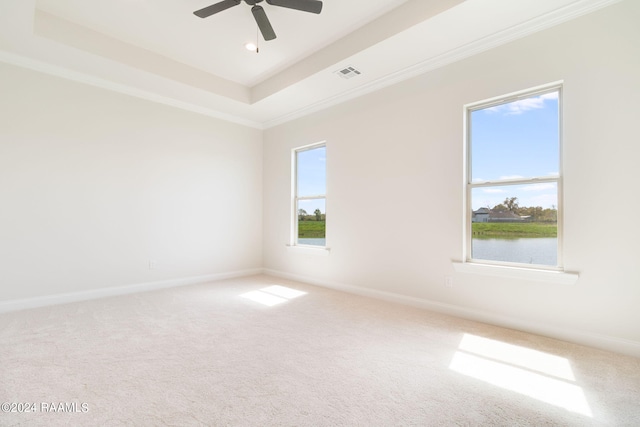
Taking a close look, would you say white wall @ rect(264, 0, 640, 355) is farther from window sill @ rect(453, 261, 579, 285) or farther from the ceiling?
the ceiling

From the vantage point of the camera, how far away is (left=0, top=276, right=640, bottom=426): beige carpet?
156 cm

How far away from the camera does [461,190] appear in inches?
120

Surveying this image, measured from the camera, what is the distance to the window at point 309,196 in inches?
184

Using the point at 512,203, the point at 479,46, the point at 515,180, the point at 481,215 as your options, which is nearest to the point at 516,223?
the point at 512,203

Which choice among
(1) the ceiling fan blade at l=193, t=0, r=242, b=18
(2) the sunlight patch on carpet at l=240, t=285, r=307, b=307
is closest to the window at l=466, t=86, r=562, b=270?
(2) the sunlight patch on carpet at l=240, t=285, r=307, b=307

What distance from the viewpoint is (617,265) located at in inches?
88.7

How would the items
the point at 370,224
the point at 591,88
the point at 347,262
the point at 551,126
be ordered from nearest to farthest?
the point at 591,88, the point at 551,126, the point at 370,224, the point at 347,262

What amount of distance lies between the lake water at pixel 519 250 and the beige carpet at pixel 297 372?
69 cm

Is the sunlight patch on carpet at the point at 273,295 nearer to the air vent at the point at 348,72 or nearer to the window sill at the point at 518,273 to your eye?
the window sill at the point at 518,273

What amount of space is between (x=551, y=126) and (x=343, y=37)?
2.30 metres

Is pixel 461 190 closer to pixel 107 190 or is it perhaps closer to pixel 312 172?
pixel 312 172

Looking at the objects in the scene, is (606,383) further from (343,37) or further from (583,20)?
(343,37)

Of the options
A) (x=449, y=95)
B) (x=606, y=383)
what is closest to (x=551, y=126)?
(x=449, y=95)

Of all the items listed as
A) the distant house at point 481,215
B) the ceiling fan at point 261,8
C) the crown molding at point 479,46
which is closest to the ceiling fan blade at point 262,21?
the ceiling fan at point 261,8
